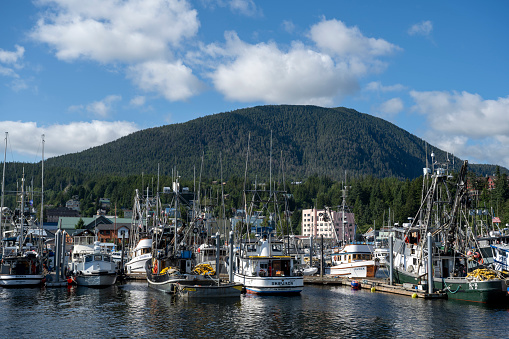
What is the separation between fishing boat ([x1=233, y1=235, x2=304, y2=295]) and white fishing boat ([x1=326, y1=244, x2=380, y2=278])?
17.7m

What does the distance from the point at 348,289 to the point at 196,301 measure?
20894 mm

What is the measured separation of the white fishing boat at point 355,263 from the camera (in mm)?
68188

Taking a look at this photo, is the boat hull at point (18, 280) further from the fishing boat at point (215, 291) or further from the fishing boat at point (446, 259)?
the fishing boat at point (446, 259)

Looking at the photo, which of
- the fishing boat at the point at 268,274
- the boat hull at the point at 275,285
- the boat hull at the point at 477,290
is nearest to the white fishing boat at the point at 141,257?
the fishing boat at the point at 268,274

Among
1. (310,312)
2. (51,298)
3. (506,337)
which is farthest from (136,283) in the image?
(506,337)

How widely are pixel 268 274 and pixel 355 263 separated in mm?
21569

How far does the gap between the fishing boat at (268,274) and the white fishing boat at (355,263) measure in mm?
17696

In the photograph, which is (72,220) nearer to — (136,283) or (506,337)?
(136,283)

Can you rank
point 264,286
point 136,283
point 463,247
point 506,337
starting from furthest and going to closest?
point 136,283 < point 463,247 < point 264,286 < point 506,337

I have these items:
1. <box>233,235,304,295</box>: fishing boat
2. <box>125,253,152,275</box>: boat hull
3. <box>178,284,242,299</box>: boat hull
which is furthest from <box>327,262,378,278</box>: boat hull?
<box>125,253,152,275</box>: boat hull

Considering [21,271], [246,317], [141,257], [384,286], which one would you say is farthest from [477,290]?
[21,271]

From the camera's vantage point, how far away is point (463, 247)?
53.2 meters

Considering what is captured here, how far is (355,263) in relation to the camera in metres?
69.6

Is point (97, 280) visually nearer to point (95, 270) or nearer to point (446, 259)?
point (95, 270)
